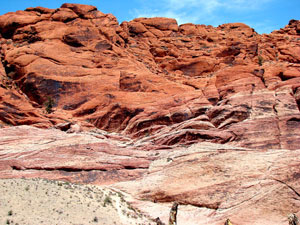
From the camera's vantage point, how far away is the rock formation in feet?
63.2

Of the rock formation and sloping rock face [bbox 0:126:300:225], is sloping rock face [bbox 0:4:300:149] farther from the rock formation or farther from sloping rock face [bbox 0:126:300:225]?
sloping rock face [bbox 0:126:300:225]

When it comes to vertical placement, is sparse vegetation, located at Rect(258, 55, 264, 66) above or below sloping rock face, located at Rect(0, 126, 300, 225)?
above

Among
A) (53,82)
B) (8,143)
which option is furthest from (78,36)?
(8,143)

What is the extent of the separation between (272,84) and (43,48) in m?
32.9

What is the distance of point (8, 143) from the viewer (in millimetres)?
25828

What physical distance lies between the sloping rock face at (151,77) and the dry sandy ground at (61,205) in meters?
10.3

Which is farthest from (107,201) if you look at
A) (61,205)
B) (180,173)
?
(180,173)

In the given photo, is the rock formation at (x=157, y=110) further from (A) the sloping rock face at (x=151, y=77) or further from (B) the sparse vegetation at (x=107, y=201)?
(B) the sparse vegetation at (x=107, y=201)

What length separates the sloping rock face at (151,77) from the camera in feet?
99.1

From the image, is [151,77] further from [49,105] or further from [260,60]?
[260,60]

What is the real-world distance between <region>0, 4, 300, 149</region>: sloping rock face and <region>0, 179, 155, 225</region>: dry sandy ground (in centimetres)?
1028

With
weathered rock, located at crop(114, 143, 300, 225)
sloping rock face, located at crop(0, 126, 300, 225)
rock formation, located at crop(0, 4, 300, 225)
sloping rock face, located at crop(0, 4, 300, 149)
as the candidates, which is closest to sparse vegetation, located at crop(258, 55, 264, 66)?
sloping rock face, located at crop(0, 4, 300, 149)

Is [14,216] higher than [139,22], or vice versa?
[139,22]

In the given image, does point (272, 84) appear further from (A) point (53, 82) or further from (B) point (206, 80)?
(A) point (53, 82)
